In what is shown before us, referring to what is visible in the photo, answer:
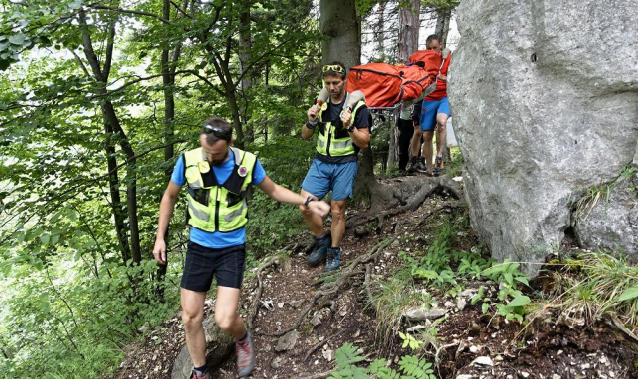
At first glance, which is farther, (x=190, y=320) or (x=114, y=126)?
(x=114, y=126)

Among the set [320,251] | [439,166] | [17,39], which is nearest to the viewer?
[17,39]

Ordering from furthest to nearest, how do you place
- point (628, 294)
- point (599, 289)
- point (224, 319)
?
point (224, 319) < point (599, 289) < point (628, 294)

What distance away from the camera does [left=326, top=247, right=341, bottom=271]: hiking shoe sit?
4852 millimetres

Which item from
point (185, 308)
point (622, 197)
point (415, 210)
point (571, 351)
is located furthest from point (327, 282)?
point (622, 197)

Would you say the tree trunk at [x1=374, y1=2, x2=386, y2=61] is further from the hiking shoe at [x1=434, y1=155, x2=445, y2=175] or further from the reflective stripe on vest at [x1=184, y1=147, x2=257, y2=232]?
the reflective stripe on vest at [x1=184, y1=147, x2=257, y2=232]

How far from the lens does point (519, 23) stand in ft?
10.0

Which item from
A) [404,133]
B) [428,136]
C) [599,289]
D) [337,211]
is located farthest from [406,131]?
[599,289]

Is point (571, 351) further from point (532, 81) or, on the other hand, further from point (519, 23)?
point (519, 23)

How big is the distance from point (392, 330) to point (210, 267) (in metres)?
1.77

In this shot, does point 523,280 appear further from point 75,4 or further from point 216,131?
point 75,4

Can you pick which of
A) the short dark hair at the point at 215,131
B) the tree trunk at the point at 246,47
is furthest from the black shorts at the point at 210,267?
the tree trunk at the point at 246,47

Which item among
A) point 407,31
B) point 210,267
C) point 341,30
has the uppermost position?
point 407,31

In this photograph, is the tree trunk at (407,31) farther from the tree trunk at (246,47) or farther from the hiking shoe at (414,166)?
the tree trunk at (246,47)

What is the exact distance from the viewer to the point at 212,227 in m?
3.44
